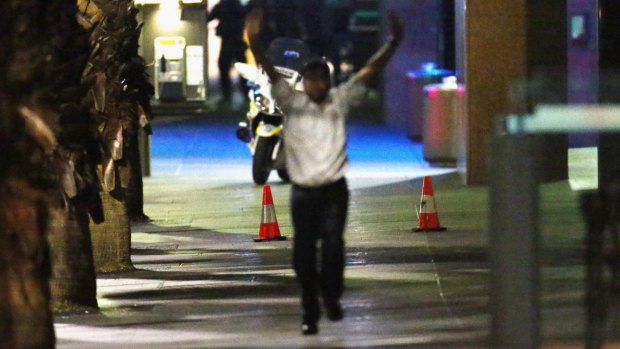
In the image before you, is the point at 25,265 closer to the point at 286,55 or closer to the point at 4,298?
the point at 4,298

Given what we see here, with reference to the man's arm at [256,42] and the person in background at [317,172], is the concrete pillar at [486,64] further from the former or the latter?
the person in background at [317,172]

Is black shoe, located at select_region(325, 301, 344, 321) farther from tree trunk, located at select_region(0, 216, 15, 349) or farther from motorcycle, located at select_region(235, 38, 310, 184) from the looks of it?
motorcycle, located at select_region(235, 38, 310, 184)

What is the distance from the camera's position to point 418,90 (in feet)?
74.1

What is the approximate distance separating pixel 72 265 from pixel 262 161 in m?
7.83

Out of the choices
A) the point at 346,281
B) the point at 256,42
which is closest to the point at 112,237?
the point at 346,281

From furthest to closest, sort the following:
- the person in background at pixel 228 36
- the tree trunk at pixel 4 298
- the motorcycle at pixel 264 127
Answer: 1. the person in background at pixel 228 36
2. the motorcycle at pixel 264 127
3. the tree trunk at pixel 4 298

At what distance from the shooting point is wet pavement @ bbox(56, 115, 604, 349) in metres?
7.57

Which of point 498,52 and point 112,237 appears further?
point 498,52

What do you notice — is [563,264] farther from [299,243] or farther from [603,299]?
[299,243]

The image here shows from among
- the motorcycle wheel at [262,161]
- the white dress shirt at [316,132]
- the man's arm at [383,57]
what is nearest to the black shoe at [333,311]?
the white dress shirt at [316,132]

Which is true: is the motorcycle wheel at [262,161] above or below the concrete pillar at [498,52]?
below

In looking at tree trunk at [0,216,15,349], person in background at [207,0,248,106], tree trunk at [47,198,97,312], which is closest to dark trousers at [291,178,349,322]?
tree trunk at [0,216,15,349]

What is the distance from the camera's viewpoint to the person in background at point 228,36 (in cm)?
2948

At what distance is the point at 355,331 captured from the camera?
357 inches
